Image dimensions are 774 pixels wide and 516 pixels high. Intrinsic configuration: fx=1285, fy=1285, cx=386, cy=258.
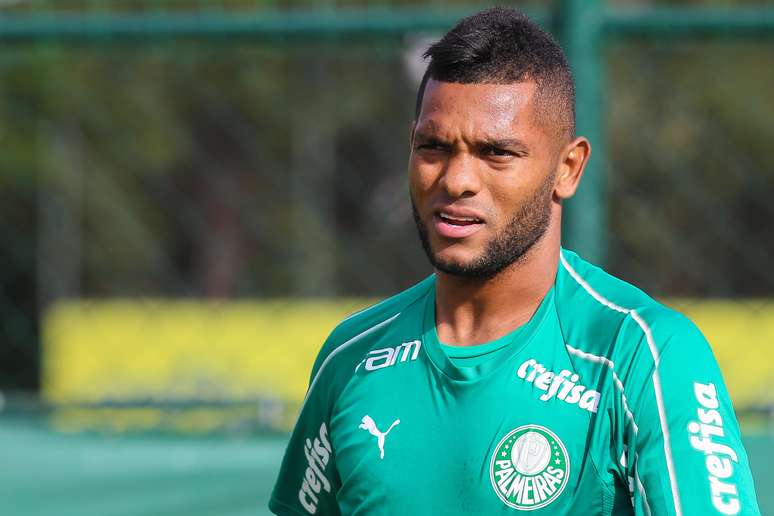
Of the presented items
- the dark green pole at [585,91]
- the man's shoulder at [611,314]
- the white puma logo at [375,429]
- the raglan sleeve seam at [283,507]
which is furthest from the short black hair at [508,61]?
the dark green pole at [585,91]

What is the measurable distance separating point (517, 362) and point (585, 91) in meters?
1.80

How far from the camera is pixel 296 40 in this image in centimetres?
373

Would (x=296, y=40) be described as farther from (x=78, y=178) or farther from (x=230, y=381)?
(x=78, y=178)

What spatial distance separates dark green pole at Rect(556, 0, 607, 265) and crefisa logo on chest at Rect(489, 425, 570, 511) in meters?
1.71

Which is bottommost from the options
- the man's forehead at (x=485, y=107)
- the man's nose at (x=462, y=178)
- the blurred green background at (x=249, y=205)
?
the blurred green background at (x=249, y=205)

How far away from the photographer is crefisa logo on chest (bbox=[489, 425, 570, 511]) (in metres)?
1.67

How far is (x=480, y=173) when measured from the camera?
173 cm

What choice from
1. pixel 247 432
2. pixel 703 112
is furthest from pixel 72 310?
pixel 703 112

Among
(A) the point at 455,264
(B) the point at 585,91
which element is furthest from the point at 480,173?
(B) the point at 585,91

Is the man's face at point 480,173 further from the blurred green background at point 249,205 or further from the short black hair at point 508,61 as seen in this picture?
the blurred green background at point 249,205

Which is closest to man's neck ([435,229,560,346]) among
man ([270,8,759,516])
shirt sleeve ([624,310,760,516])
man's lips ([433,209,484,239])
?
man ([270,8,759,516])

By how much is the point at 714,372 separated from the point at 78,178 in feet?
73.8

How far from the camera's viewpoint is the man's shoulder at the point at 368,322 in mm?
2041

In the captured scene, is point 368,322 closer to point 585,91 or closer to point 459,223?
point 459,223
